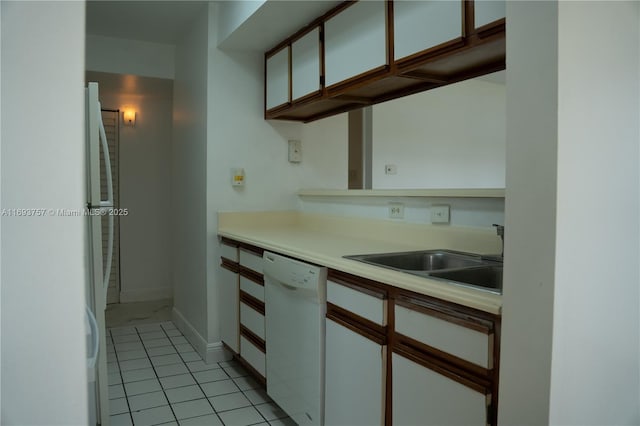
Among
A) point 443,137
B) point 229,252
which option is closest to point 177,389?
point 229,252

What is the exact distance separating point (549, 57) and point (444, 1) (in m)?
0.88

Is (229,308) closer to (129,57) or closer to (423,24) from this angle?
(423,24)

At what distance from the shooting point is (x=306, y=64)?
106 inches

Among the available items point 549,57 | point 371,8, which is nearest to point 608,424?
point 549,57

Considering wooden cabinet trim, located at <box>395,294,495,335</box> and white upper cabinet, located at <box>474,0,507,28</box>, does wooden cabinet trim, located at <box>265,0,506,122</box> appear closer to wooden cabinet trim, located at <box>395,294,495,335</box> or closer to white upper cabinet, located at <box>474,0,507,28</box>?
white upper cabinet, located at <box>474,0,507,28</box>

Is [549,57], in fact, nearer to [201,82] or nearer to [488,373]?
[488,373]

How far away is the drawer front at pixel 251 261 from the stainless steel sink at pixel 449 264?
805 mm

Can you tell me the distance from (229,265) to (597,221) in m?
2.31

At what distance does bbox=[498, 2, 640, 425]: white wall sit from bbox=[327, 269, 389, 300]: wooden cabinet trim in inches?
20.3

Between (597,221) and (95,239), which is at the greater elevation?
(597,221)

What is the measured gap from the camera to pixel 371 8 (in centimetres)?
208

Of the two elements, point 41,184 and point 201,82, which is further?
point 201,82

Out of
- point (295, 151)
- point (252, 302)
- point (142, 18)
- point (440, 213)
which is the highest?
point (142, 18)

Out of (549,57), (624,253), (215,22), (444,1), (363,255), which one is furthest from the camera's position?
(215,22)
